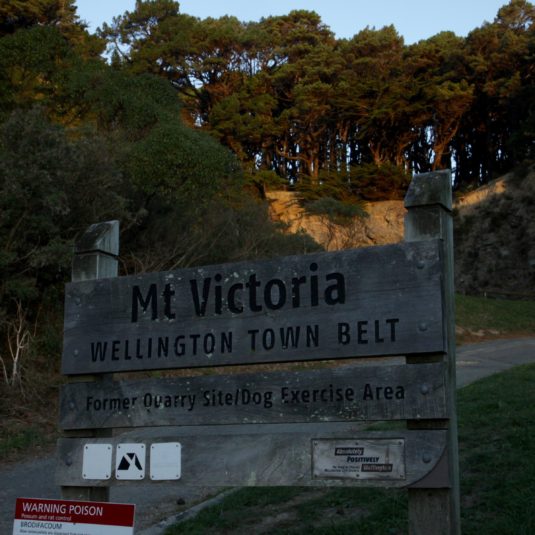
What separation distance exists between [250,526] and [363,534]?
100cm

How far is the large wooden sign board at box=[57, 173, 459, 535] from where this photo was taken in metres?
3.39

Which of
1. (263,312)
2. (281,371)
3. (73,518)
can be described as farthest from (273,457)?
(73,518)

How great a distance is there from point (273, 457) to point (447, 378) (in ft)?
2.90

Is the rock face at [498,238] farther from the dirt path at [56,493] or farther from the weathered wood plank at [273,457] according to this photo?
the weathered wood plank at [273,457]

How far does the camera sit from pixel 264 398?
369cm

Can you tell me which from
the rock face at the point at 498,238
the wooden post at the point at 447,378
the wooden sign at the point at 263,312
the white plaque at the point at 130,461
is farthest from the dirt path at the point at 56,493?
the rock face at the point at 498,238

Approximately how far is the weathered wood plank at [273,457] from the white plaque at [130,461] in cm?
2

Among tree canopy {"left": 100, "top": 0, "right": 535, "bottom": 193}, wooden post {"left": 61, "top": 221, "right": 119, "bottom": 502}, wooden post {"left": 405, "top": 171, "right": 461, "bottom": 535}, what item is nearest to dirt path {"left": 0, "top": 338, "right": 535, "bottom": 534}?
wooden post {"left": 61, "top": 221, "right": 119, "bottom": 502}

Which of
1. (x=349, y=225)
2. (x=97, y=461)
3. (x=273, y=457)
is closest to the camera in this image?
(x=273, y=457)

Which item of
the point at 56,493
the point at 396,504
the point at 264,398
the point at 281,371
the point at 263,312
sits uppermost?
the point at 263,312

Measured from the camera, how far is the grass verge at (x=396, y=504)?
5.16m

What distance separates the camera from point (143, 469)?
3869 millimetres

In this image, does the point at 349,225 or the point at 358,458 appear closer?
the point at 358,458

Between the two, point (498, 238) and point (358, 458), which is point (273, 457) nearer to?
point (358, 458)
